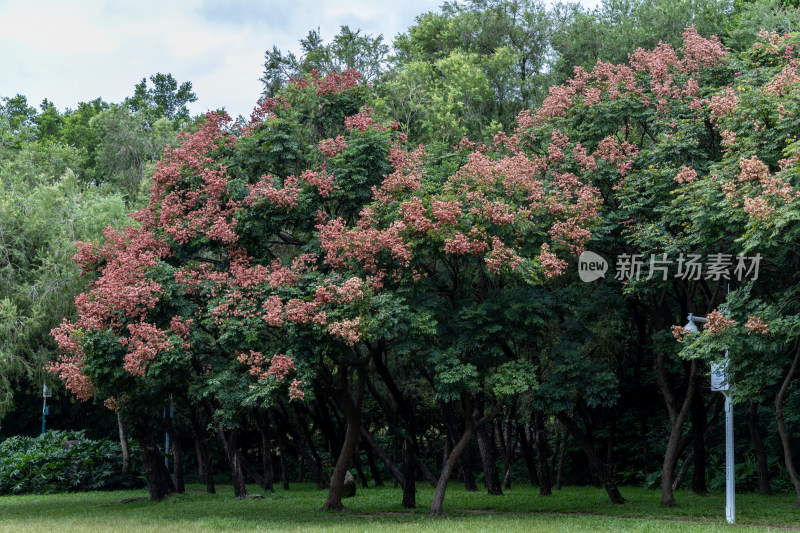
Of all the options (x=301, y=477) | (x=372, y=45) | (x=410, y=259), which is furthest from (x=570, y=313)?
(x=301, y=477)

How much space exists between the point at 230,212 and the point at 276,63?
7117 millimetres

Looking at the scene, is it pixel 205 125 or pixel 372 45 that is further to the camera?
pixel 372 45

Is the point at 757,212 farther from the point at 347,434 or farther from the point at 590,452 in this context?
the point at 347,434

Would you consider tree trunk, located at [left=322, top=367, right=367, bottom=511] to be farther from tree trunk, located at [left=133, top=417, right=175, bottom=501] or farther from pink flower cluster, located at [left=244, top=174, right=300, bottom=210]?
tree trunk, located at [left=133, top=417, right=175, bottom=501]

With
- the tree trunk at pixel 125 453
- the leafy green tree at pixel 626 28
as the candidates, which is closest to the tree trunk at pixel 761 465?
the leafy green tree at pixel 626 28

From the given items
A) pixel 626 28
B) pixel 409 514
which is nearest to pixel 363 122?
pixel 409 514

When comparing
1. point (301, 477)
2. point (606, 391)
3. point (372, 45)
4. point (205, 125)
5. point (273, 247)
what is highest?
point (372, 45)

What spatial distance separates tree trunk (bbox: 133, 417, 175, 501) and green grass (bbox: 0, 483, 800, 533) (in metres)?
0.58

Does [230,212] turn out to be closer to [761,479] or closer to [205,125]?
[205,125]

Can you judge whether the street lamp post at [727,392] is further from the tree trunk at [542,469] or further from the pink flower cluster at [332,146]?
the tree trunk at [542,469]

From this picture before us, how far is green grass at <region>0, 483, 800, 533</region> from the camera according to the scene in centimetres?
1627

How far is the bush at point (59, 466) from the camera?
3053 centimetres

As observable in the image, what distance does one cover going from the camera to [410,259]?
1700 centimetres

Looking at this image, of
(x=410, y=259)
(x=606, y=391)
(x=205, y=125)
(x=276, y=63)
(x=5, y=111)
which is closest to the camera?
(x=410, y=259)
